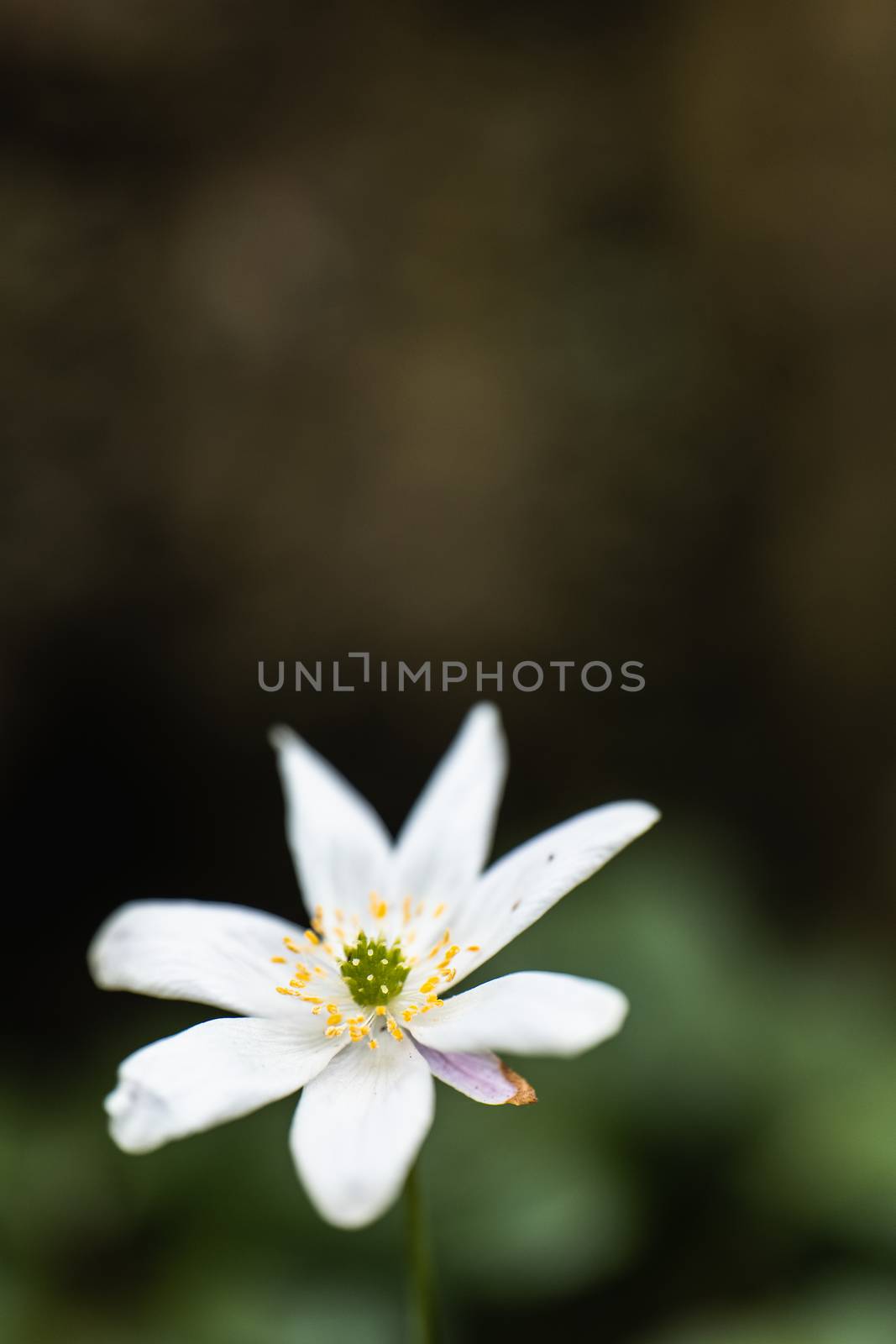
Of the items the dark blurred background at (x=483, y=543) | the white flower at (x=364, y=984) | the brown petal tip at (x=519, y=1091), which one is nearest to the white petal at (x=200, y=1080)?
the white flower at (x=364, y=984)

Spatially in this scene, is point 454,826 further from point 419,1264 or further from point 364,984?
point 419,1264

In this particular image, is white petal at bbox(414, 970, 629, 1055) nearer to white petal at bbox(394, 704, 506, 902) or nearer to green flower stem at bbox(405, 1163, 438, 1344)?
green flower stem at bbox(405, 1163, 438, 1344)

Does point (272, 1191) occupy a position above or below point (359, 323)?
below

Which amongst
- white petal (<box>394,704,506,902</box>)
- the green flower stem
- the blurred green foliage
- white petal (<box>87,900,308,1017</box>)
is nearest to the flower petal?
the green flower stem

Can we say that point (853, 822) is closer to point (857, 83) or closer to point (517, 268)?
point (517, 268)

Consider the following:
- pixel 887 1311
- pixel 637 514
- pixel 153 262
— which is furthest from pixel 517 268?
pixel 887 1311

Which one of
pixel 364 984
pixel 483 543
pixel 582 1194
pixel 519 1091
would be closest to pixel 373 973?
pixel 364 984

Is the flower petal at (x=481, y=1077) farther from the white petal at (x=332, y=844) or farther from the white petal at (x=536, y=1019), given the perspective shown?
the white petal at (x=332, y=844)
